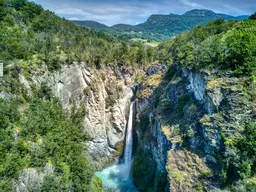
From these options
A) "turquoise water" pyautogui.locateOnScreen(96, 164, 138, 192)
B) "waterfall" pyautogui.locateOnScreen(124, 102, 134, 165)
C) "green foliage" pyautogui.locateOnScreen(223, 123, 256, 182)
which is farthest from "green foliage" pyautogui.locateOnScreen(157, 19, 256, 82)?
"turquoise water" pyautogui.locateOnScreen(96, 164, 138, 192)

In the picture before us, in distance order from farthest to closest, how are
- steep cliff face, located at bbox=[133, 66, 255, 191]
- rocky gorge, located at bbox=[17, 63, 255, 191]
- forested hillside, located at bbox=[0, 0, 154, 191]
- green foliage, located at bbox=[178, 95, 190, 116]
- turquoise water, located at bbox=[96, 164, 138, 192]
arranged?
turquoise water, located at bbox=[96, 164, 138, 192]
green foliage, located at bbox=[178, 95, 190, 116]
forested hillside, located at bbox=[0, 0, 154, 191]
rocky gorge, located at bbox=[17, 63, 255, 191]
steep cliff face, located at bbox=[133, 66, 255, 191]

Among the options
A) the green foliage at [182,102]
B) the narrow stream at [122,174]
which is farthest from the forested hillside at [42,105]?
the green foliage at [182,102]

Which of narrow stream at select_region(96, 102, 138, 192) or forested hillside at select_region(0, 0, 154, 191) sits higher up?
forested hillside at select_region(0, 0, 154, 191)

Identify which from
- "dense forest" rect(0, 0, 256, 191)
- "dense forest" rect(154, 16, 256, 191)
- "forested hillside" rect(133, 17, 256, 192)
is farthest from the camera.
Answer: "dense forest" rect(0, 0, 256, 191)

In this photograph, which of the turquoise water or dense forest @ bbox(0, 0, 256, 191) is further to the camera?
the turquoise water

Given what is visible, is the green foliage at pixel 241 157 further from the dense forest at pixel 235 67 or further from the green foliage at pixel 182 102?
the green foliage at pixel 182 102

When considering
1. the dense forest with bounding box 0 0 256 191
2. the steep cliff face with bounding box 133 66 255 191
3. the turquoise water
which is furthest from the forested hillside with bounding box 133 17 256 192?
the turquoise water

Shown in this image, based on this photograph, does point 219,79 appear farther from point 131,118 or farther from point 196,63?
point 131,118

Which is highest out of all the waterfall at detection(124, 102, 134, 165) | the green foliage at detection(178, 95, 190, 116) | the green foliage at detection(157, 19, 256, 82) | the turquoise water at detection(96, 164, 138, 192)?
the green foliage at detection(157, 19, 256, 82)

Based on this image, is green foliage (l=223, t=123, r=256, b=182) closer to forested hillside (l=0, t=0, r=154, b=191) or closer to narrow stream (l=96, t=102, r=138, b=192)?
forested hillside (l=0, t=0, r=154, b=191)
